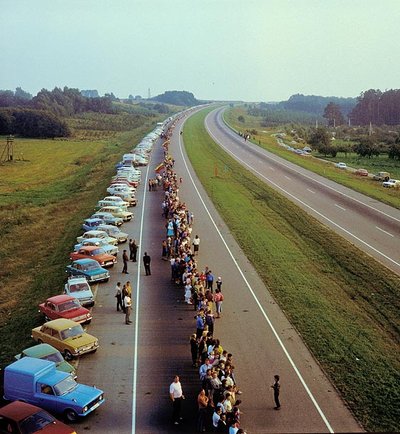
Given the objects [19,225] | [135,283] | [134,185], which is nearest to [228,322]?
[135,283]

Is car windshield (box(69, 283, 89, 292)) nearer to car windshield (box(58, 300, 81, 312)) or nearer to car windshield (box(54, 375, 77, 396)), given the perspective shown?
car windshield (box(58, 300, 81, 312))

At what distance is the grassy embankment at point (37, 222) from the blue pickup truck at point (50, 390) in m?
3.96

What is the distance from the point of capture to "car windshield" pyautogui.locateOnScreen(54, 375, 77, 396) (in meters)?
16.5

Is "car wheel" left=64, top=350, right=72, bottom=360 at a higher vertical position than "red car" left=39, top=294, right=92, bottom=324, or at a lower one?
Result: lower

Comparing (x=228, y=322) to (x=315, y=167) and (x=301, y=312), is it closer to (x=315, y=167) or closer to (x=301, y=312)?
(x=301, y=312)

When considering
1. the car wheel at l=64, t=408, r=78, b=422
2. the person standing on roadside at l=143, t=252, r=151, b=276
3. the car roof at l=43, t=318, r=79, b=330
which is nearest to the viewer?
the car wheel at l=64, t=408, r=78, b=422

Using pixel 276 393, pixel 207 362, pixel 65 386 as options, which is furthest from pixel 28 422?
pixel 276 393

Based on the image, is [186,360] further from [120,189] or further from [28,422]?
[120,189]

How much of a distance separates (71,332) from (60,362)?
2378 mm

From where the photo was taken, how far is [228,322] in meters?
23.5

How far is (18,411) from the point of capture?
586 inches

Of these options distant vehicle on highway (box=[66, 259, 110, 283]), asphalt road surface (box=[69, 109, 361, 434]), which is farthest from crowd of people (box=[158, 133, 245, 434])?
distant vehicle on highway (box=[66, 259, 110, 283])

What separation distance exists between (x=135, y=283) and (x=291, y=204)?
25.6m

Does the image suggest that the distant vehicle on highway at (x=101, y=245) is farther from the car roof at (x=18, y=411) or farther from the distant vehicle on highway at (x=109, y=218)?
the car roof at (x=18, y=411)
